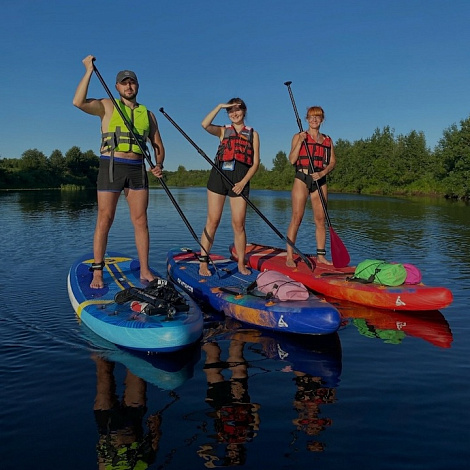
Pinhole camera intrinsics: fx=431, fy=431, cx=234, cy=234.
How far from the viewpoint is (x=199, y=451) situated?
3.04m

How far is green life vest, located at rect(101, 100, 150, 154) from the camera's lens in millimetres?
5840

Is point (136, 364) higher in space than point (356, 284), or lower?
lower

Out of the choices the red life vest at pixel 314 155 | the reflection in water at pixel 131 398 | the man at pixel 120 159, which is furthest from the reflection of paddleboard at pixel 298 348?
the red life vest at pixel 314 155

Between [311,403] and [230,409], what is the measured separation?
0.71 m

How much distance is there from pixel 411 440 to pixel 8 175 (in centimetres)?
8017

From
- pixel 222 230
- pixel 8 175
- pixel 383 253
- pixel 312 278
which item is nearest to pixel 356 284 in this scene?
pixel 312 278

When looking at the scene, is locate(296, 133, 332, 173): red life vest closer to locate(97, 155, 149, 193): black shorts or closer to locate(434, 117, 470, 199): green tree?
locate(97, 155, 149, 193): black shorts

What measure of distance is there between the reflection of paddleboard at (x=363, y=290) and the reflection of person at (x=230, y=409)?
259 cm

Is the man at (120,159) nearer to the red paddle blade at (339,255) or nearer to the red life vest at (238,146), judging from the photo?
the red life vest at (238,146)

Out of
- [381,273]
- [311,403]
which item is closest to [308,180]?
[381,273]

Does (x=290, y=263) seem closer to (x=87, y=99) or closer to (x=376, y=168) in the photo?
(x=87, y=99)

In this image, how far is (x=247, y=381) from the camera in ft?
13.6

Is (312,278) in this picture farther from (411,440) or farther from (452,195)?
(452,195)

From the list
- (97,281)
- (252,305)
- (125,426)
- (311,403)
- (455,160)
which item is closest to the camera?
(125,426)
